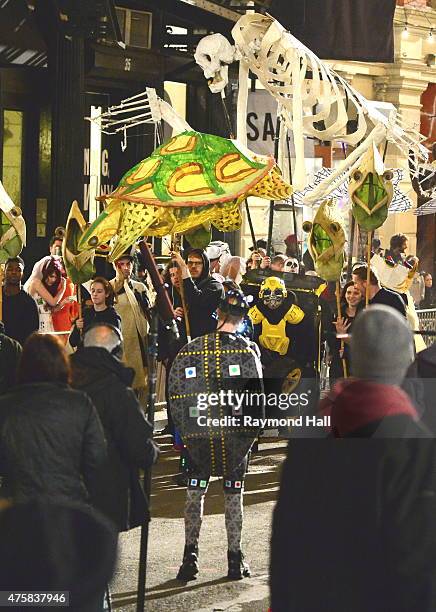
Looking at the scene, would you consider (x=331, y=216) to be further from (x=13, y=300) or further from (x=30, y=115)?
(x=30, y=115)

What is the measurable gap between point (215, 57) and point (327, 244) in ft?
7.47

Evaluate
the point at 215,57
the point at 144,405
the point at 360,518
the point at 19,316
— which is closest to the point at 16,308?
the point at 19,316

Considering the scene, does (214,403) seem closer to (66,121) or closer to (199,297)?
(199,297)

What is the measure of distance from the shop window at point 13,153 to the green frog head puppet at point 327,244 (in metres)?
6.49

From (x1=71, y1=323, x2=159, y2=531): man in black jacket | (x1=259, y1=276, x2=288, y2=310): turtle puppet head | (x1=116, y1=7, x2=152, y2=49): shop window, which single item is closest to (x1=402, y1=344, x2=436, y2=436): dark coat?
(x1=71, y1=323, x2=159, y2=531): man in black jacket

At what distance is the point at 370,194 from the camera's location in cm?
1412

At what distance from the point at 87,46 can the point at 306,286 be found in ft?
19.1

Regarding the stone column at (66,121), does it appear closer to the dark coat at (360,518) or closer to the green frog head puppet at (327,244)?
the green frog head puppet at (327,244)

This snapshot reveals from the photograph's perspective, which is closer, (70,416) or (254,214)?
(70,416)

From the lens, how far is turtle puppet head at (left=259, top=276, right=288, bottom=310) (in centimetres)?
1561

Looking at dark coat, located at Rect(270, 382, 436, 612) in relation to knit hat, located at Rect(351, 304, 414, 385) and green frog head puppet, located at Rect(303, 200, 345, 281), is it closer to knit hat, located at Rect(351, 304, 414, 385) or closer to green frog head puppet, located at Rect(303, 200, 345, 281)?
knit hat, located at Rect(351, 304, 414, 385)

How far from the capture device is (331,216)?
14227 millimetres

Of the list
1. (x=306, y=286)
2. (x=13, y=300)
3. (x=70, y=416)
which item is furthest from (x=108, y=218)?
(x=70, y=416)

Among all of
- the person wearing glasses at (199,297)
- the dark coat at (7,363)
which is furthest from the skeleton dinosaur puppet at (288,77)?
the dark coat at (7,363)
